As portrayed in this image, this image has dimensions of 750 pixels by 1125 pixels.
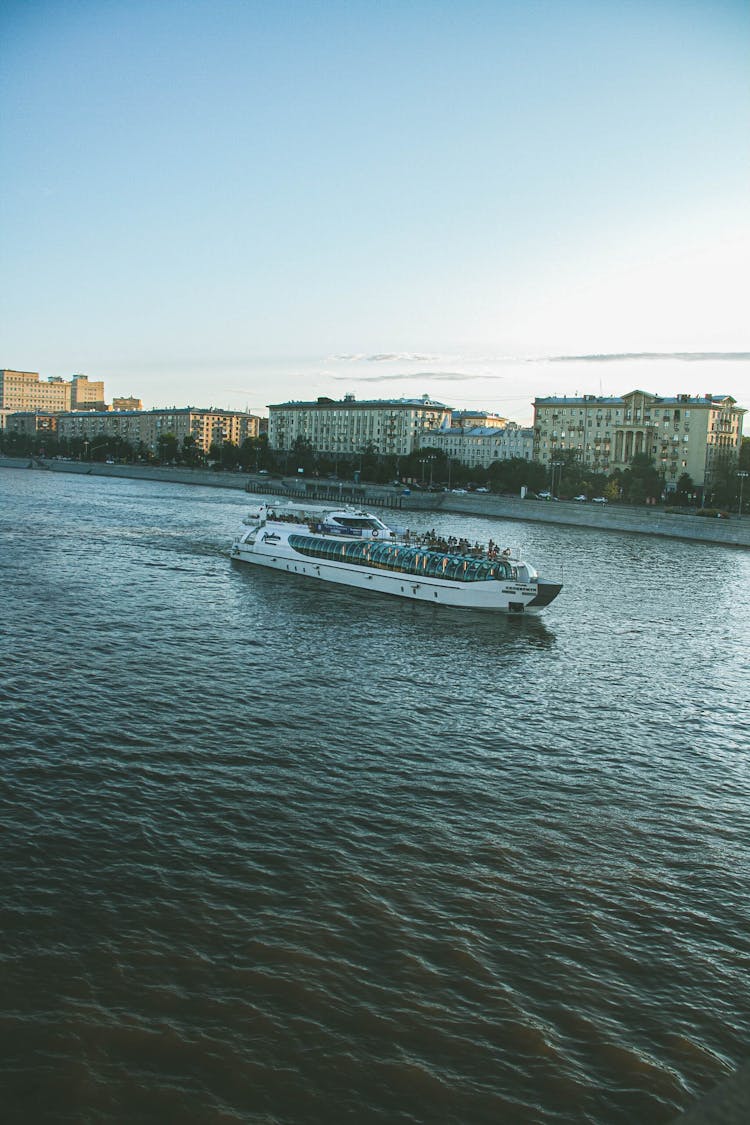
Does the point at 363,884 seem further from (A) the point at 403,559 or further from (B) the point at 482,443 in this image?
(B) the point at 482,443

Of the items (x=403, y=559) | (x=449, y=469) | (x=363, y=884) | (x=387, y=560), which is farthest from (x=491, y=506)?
(x=363, y=884)

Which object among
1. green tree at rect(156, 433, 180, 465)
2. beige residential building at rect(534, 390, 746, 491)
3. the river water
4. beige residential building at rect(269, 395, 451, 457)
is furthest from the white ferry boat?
green tree at rect(156, 433, 180, 465)

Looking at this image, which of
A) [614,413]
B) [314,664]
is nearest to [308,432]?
[614,413]

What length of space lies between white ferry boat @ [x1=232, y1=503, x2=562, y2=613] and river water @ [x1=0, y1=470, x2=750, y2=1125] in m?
8.23

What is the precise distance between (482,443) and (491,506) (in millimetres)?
72853

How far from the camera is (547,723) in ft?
64.2

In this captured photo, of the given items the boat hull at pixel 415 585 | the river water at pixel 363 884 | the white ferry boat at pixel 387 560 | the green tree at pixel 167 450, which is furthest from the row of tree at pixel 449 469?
the river water at pixel 363 884

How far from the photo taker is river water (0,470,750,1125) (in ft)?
27.9

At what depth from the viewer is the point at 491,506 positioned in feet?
311

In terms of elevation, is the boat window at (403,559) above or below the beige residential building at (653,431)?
below

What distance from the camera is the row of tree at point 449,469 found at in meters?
99.8

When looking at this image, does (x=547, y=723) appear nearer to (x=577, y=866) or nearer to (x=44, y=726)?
(x=577, y=866)

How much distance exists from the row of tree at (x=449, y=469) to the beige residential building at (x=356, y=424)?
4516mm

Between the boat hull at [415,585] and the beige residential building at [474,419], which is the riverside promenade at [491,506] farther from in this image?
the beige residential building at [474,419]
